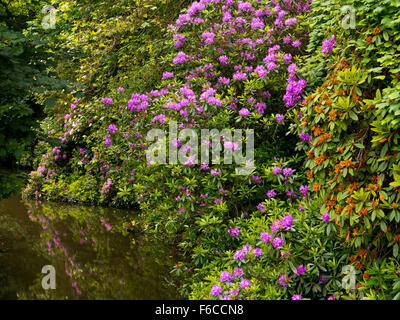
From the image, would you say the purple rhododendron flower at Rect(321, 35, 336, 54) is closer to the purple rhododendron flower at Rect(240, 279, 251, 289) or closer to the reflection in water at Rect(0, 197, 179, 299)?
the purple rhododendron flower at Rect(240, 279, 251, 289)

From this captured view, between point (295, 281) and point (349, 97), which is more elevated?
point (349, 97)

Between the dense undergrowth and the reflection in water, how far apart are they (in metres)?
0.38

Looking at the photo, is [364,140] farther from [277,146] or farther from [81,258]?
[81,258]

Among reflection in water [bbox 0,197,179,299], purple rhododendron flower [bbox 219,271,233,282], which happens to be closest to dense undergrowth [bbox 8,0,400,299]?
purple rhododendron flower [bbox 219,271,233,282]

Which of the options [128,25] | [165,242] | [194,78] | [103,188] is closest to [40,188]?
[103,188]

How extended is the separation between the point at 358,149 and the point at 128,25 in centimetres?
569

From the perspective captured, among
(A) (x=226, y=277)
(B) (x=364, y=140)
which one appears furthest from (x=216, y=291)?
(B) (x=364, y=140)

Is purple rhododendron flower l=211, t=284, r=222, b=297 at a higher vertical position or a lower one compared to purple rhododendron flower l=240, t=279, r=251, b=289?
lower

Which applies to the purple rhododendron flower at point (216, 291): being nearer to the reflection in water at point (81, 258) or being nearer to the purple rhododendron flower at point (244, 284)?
the purple rhododendron flower at point (244, 284)

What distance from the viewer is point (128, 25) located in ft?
23.9

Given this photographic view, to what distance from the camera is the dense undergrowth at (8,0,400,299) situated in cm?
259

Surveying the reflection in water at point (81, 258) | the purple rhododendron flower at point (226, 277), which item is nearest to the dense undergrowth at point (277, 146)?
the purple rhododendron flower at point (226, 277)

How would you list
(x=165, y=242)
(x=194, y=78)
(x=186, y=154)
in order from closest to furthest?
(x=186, y=154) < (x=194, y=78) < (x=165, y=242)
